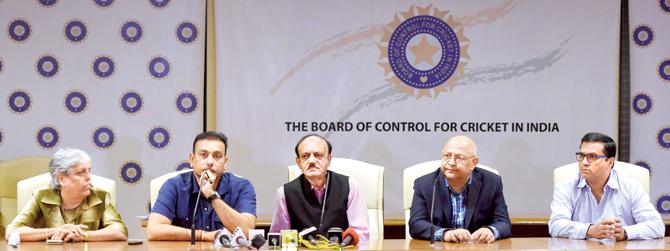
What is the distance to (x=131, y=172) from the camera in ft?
19.5

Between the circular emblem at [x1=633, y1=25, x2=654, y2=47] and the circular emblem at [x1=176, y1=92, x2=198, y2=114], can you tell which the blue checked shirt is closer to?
the circular emblem at [x1=176, y1=92, x2=198, y2=114]

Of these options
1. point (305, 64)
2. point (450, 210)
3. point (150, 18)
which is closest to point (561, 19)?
point (305, 64)

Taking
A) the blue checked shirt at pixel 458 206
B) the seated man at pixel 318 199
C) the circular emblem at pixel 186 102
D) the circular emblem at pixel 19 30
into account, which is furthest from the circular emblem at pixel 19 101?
the blue checked shirt at pixel 458 206

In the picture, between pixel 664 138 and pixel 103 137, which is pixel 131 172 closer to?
pixel 103 137

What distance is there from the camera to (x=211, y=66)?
234 inches

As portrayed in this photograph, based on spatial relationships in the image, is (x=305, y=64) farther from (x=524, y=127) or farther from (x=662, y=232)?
(x=662, y=232)

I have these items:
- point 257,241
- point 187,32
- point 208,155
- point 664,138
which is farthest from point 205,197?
point 664,138

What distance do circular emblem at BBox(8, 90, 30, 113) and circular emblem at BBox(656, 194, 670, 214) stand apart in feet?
14.9

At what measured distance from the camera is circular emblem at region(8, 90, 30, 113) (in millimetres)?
5848

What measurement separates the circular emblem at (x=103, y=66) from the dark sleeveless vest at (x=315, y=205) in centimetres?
212

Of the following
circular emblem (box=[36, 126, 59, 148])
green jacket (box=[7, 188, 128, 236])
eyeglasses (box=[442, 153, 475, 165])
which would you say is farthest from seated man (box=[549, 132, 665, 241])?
circular emblem (box=[36, 126, 59, 148])

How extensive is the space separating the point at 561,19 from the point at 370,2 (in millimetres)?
1371

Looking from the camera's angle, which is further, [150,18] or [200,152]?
[150,18]

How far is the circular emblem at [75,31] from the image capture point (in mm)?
5852
